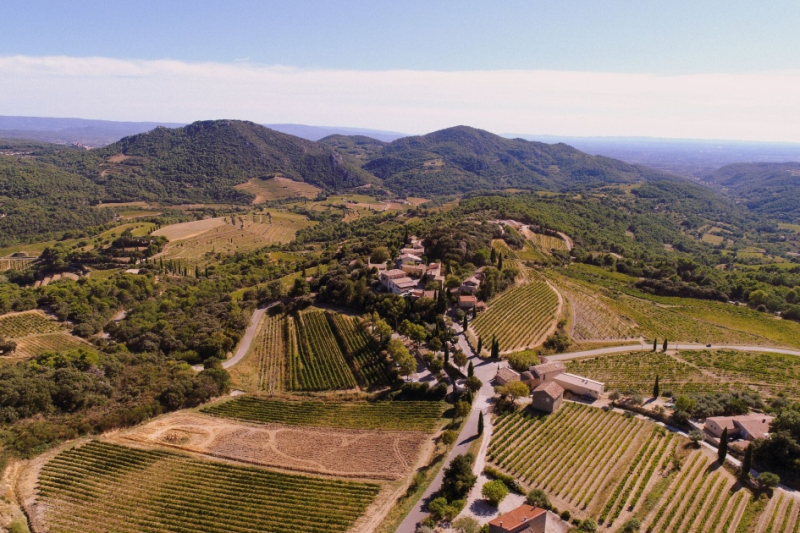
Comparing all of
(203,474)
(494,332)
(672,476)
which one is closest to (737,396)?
(672,476)

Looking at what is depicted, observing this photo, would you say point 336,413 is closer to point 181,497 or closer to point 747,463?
point 181,497

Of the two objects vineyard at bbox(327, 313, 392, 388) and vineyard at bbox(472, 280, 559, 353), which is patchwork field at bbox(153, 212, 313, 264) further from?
vineyard at bbox(472, 280, 559, 353)

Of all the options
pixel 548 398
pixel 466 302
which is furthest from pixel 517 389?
pixel 466 302

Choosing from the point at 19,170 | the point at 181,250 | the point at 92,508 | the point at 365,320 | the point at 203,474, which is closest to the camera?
the point at 92,508

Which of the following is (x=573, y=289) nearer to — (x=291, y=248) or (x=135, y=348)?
(x=135, y=348)

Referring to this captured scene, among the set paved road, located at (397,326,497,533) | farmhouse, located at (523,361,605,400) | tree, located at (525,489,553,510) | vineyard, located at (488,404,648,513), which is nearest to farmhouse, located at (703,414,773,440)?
vineyard, located at (488,404,648,513)

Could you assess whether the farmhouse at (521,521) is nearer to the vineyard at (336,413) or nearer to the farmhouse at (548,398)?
the vineyard at (336,413)
